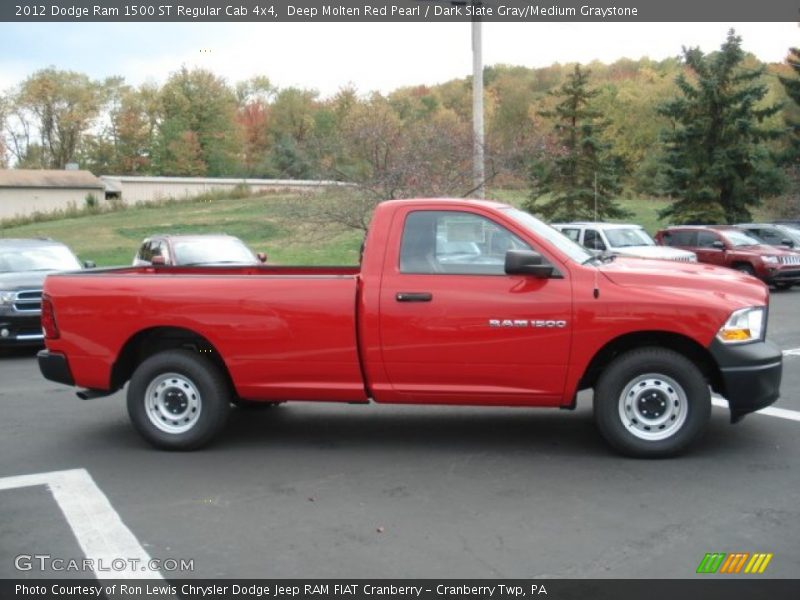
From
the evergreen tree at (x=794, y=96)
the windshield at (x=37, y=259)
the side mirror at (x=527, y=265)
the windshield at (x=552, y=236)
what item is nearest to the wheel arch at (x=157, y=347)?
the side mirror at (x=527, y=265)

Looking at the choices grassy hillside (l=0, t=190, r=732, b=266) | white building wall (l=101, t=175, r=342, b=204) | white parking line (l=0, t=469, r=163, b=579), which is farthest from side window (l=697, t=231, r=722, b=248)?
white building wall (l=101, t=175, r=342, b=204)

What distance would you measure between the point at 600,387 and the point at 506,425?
1.39 metres

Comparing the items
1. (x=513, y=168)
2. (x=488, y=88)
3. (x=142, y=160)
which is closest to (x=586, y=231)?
(x=513, y=168)

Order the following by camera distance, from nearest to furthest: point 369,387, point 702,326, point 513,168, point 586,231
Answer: point 702,326
point 369,387
point 586,231
point 513,168

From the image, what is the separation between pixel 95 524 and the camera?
17.2 ft

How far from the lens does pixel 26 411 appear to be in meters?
8.57

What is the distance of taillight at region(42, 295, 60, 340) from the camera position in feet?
23.3

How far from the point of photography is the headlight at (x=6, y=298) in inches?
482

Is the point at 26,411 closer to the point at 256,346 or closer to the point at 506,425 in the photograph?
the point at 256,346

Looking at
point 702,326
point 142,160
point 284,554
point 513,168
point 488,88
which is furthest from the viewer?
point 142,160

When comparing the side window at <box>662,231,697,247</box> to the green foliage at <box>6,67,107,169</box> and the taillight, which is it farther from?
the green foliage at <box>6,67,107,169</box>

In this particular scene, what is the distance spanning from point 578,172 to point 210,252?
20664 millimetres

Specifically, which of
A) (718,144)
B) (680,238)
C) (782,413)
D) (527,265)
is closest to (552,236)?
Answer: (527,265)

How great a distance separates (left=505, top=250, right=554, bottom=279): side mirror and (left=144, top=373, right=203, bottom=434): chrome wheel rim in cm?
276
